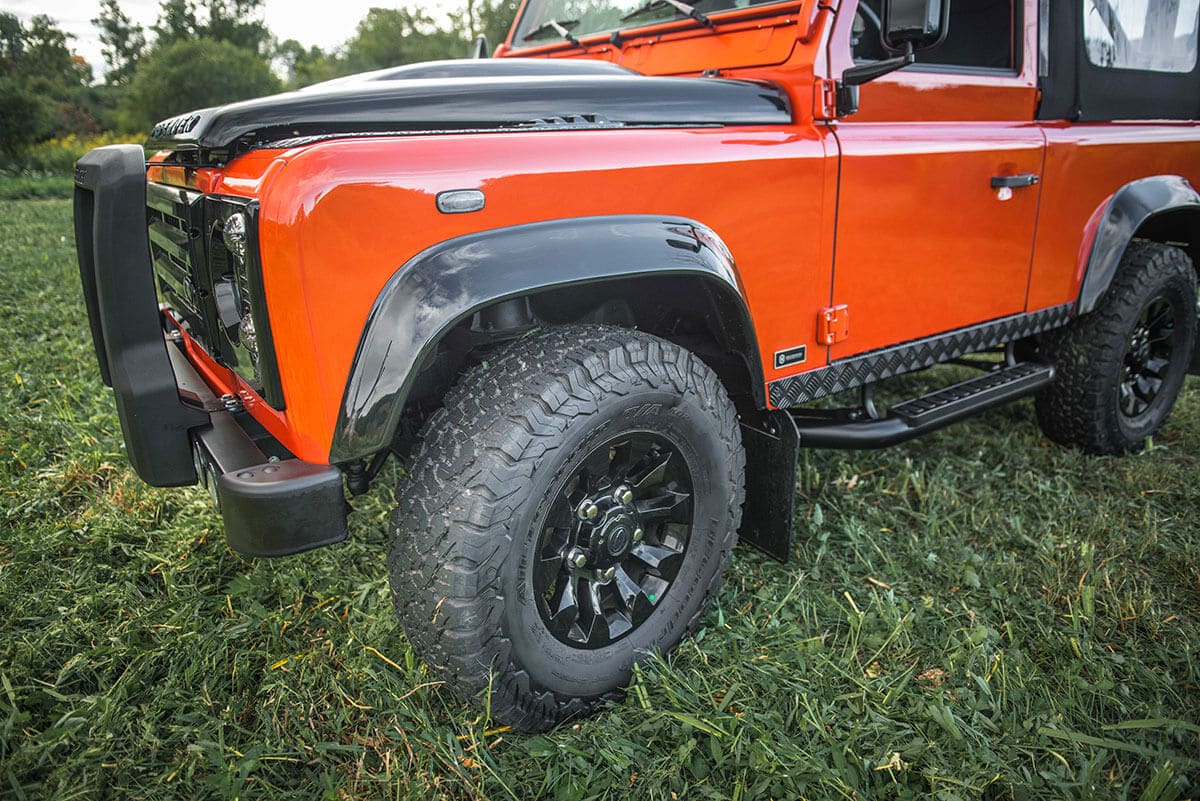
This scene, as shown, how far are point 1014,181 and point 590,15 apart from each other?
1.60 metres

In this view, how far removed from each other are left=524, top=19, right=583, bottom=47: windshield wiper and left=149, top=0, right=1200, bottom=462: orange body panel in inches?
1.7

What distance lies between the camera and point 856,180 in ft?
6.81

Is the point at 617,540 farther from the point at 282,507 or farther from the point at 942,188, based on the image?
the point at 942,188

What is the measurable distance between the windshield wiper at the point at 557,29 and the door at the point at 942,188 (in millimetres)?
1101

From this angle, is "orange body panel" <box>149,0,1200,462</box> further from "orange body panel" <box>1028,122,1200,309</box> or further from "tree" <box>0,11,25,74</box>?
"tree" <box>0,11,25,74</box>

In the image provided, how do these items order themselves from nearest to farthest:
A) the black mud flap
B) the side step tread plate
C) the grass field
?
the grass field
the black mud flap
the side step tread plate

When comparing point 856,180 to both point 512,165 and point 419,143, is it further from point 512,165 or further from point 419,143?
point 419,143

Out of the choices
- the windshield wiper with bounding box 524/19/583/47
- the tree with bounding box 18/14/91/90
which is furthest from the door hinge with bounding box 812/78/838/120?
the tree with bounding box 18/14/91/90

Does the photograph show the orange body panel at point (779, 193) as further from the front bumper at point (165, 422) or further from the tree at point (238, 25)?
the tree at point (238, 25)

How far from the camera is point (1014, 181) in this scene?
244 centimetres

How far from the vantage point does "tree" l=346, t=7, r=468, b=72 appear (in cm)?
4259

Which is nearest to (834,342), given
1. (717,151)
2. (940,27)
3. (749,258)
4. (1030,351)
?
(749,258)

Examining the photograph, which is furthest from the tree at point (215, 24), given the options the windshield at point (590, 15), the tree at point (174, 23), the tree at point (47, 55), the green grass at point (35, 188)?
the windshield at point (590, 15)

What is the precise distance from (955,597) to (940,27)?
5.19 ft
